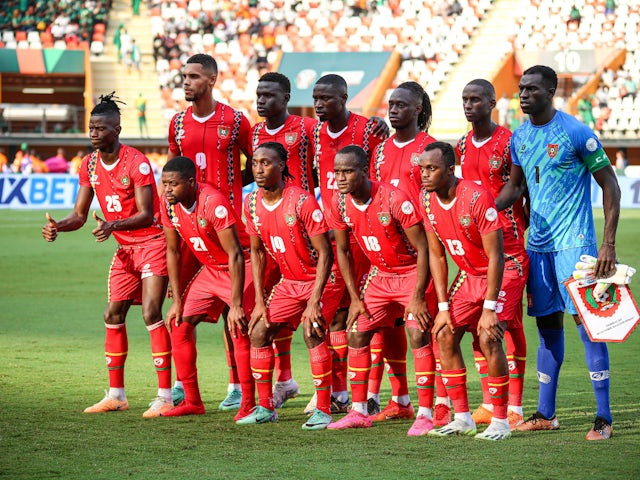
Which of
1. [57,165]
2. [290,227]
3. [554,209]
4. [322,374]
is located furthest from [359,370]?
[57,165]

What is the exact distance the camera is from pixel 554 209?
295 inches

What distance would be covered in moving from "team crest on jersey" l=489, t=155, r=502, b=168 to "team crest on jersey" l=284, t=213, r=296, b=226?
4.86 feet

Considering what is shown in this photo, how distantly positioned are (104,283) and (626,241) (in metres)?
10.6

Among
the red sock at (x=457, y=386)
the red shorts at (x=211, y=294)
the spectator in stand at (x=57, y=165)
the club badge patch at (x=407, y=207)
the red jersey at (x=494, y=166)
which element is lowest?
the red sock at (x=457, y=386)

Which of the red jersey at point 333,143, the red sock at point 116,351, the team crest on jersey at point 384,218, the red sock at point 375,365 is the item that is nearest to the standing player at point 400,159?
the red sock at point 375,365

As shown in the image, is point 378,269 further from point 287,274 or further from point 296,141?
point 296,141

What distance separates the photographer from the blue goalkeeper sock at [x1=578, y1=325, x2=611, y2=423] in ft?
23.8

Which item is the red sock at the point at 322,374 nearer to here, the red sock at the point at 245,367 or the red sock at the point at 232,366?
the red sock at the point at 245,367

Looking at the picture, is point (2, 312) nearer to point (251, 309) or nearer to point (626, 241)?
point (251, 309)

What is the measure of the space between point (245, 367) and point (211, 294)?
23.7 inches

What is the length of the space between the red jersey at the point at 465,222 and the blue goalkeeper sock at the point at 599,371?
0.85 meters

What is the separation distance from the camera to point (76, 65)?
4309cm

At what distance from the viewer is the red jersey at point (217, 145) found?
8.91 metres

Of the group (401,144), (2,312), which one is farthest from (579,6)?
(401,144)
